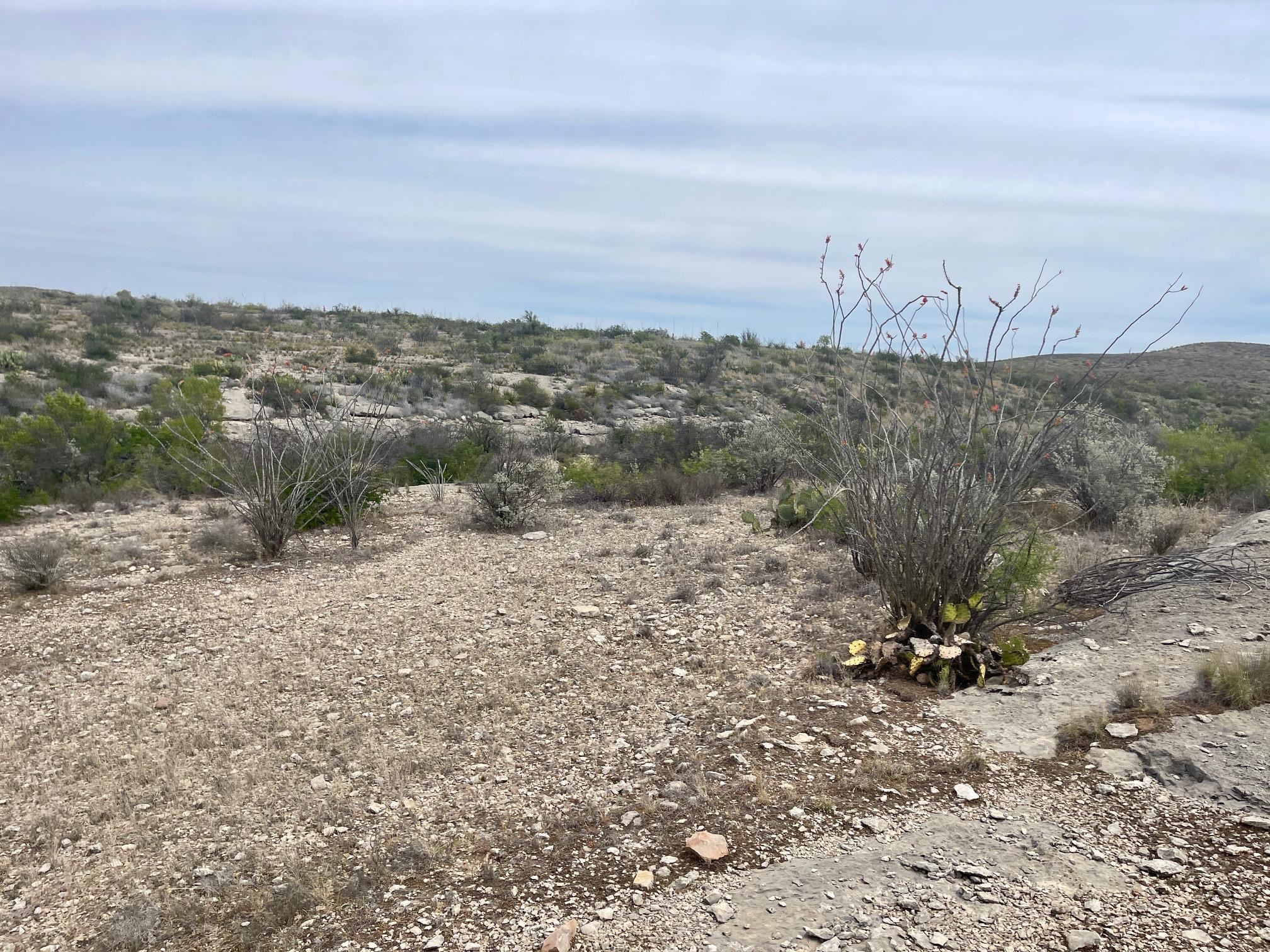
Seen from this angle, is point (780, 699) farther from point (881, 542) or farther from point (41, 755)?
point (41, 755)

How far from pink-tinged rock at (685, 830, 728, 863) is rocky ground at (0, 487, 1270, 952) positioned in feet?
0.18

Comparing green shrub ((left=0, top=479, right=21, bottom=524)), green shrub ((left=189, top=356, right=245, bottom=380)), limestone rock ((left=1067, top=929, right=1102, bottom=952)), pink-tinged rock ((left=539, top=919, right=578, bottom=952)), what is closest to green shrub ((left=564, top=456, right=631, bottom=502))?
green shrub ((left=0, top=479, right=21, bottom=524))

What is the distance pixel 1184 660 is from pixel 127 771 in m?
6.13

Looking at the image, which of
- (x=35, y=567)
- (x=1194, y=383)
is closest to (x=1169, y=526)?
(x=35, y=567)

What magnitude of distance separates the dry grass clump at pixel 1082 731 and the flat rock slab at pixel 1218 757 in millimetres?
186

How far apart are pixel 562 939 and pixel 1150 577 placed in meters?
5.14

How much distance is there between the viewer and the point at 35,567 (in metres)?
7.94

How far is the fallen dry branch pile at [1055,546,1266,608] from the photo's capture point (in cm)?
591

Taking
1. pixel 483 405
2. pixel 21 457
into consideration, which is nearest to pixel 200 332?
pixel 483 405

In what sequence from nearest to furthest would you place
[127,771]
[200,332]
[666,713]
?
[127,771]
[666,713]
[200,332]

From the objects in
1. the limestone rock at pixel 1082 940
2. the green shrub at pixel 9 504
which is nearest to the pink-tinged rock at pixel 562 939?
the limestone rock at pixel 1082 940

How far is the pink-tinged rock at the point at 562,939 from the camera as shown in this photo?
9.96 feet

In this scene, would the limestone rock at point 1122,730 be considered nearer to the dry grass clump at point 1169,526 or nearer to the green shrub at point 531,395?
the dry grass clump at point 1169,526

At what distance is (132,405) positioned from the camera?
21.5 metres
